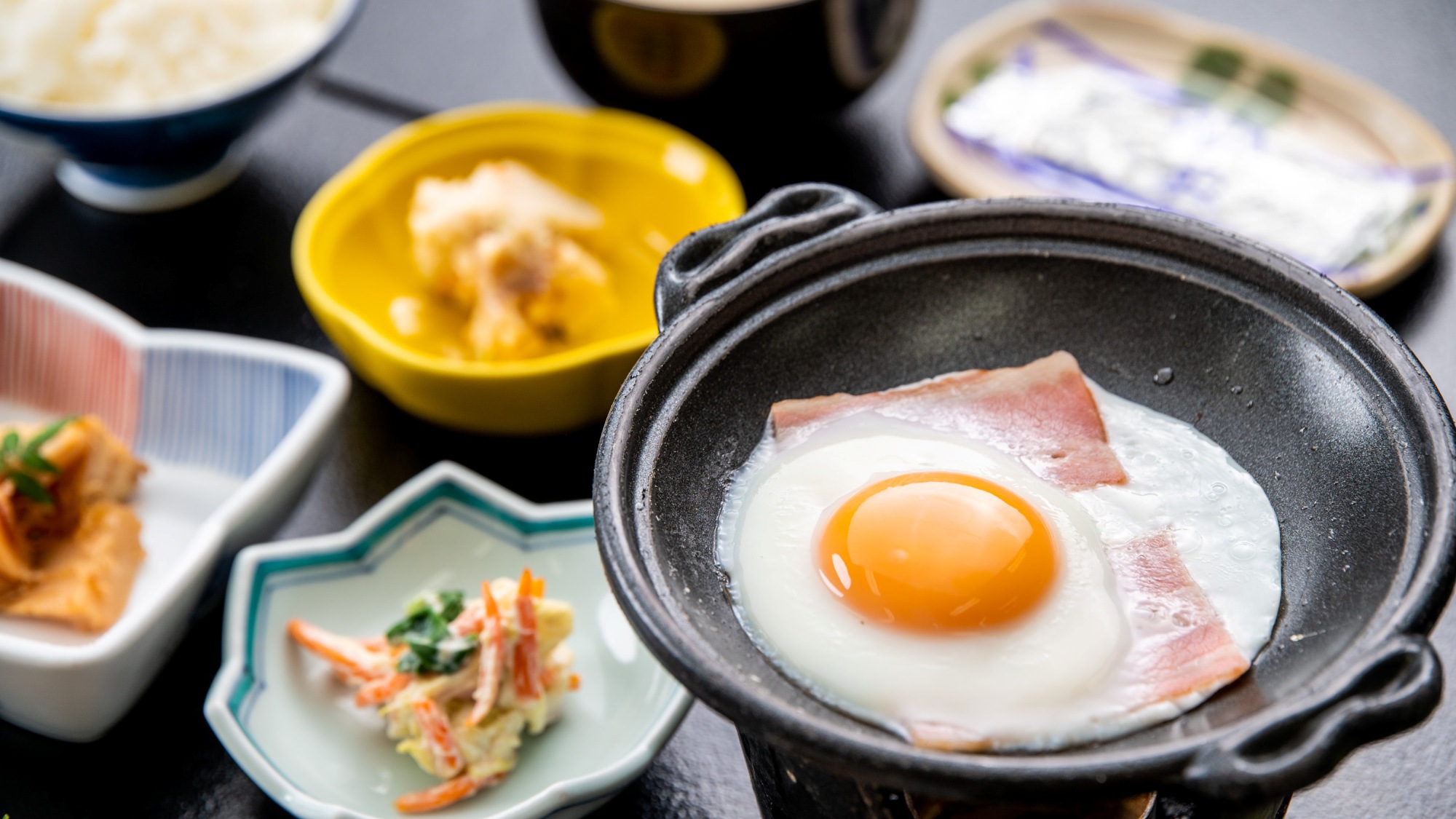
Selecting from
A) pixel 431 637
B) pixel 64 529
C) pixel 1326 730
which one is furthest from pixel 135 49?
pixel 1326 730

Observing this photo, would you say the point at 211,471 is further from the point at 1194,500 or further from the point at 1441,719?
the point at 1441,719

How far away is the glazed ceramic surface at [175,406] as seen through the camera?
188 centimetres

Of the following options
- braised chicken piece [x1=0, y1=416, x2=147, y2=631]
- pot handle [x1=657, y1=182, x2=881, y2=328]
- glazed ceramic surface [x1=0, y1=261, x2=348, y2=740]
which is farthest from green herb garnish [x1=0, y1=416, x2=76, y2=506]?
pot handle [x1=657, y1=182, x2=881, y2=328]

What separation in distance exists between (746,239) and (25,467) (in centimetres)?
128

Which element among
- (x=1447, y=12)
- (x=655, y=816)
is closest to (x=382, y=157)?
(x=655, y=816)

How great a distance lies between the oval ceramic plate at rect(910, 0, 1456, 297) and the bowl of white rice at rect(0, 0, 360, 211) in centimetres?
141

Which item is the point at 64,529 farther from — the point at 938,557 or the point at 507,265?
the point at 938,557

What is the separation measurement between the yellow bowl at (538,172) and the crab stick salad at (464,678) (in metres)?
0.43

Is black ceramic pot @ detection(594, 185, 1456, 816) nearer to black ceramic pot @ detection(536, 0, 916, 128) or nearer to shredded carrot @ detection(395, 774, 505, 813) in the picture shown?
shredded carrot @ detection(395, 774, 505, 813)

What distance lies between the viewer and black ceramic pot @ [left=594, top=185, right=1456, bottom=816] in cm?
100

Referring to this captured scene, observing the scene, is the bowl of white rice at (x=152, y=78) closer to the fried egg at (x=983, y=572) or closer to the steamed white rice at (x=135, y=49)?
the steamed white rice at (x=135, y=49)

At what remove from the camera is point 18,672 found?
63.1 inches

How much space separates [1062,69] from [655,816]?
82.2 inches

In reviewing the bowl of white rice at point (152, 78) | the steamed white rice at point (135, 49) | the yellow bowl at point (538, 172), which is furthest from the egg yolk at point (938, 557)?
the steamed white rice at point (135, 49)
